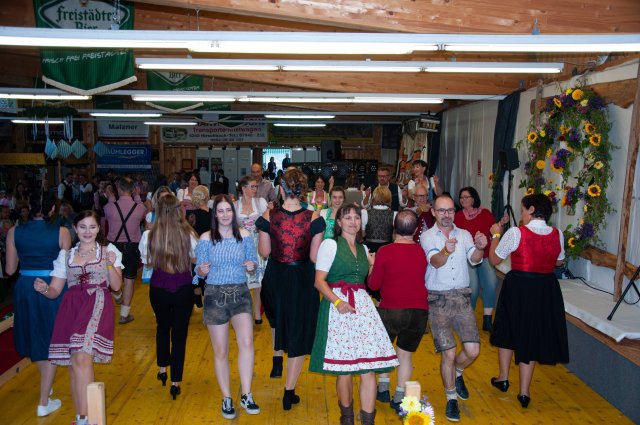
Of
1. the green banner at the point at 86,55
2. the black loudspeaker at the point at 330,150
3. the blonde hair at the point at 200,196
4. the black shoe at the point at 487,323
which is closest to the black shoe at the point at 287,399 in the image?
the blonde hair at the point at 200,196

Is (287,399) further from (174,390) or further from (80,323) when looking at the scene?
(80,323)

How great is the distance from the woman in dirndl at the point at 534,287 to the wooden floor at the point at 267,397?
1.55 ft

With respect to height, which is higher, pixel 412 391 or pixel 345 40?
pixel 345 40

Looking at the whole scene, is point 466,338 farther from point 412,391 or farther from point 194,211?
point 194,211

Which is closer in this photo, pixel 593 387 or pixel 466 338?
pixel 466 338

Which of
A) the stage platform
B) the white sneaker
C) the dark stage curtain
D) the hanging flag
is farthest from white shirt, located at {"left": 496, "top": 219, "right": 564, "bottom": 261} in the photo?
the hanging flag

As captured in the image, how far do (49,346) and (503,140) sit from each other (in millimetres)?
A: 6820

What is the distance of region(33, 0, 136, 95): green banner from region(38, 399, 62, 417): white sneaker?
3.64m

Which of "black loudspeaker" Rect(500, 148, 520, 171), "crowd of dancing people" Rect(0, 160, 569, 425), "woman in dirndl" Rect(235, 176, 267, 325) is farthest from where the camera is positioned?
"black loudspeaker" Rect(500, 148, 520, 171)

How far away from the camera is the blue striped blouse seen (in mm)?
4746

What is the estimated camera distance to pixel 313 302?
16.1 ft

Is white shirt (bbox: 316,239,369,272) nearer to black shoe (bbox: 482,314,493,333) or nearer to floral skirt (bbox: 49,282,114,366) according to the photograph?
floral skirt (bbox: 49,282,114,366)

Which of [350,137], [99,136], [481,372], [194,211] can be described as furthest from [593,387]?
[99,136]

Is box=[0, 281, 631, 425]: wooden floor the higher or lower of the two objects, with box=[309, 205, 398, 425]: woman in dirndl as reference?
lower
